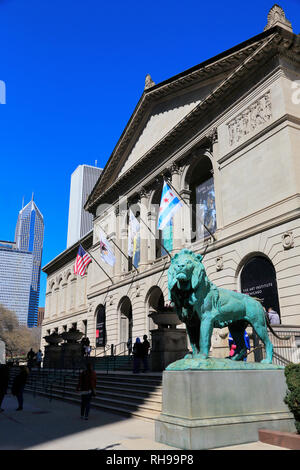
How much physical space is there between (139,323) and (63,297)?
92.9 feet

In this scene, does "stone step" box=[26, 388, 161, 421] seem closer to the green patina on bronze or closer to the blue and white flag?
the green patina on bronze

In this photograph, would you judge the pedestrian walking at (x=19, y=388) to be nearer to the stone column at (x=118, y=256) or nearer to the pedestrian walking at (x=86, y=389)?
the pedestrian walking at (x=86, y=389)

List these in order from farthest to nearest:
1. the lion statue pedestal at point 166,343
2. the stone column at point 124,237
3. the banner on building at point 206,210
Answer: the stone column at point 124,237 → the banner on building at point 206,210 → the lion statue pedestal at point 166,343

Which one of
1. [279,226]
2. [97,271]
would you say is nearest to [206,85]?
[279,226]

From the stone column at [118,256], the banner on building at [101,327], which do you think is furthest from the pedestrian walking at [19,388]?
the banner on building at [101,327]

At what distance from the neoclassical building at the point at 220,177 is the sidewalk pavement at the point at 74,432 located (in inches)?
335

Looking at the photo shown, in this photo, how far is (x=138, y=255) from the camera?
31.1m

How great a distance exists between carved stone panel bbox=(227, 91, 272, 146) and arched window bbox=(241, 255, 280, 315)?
7.12 metres

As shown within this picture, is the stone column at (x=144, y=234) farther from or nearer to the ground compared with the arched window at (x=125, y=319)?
farther from the ground

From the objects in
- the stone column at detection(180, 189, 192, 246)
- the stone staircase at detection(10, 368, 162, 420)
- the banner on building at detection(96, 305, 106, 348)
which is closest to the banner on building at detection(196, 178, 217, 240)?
the stone column at detection(180, 189, 192, 246)

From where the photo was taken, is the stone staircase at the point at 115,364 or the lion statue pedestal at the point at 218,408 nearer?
the lion statue pedestal at the point at 218,408

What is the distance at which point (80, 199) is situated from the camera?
144 metres

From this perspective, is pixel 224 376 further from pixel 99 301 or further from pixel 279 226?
pixel 99 301

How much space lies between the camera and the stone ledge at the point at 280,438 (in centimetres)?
626
